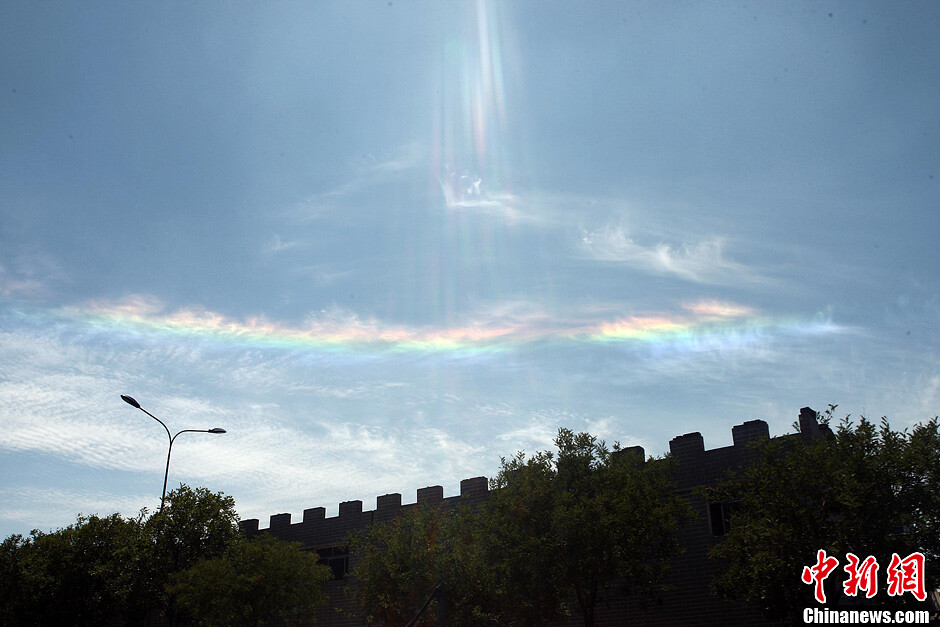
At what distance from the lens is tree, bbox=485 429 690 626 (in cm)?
2395

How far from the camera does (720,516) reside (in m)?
27.1

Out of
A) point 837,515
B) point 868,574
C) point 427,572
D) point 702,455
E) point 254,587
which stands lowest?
point 254,587

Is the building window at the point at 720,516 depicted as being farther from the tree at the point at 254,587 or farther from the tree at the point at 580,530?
the tree at the point at 254,587

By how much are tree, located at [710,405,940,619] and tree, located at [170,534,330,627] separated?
18514mm

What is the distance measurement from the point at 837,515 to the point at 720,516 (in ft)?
18.3

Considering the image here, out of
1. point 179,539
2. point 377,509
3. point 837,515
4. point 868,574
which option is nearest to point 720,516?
point 837,515

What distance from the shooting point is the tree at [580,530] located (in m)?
24.0

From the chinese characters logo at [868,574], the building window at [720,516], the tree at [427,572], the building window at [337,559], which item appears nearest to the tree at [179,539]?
the building window at [337,559]

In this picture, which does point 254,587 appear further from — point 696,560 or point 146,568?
point 696,560

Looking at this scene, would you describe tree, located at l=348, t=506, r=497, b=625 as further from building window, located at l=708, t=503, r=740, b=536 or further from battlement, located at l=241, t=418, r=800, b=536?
building window, located at l=708, t=503, r=740, b=536

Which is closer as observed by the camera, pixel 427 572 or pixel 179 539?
pixel 427 572

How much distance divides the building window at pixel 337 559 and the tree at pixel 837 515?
72.9ft

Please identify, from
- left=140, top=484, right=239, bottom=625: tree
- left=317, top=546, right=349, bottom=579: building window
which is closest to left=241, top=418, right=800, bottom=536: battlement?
left=317, top=546, right=349, bottom=579: building window

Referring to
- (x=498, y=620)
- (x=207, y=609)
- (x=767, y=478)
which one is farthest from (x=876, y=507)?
(x=207, y=609)
